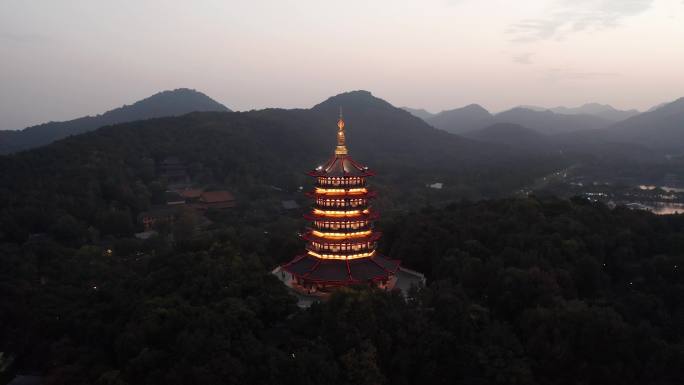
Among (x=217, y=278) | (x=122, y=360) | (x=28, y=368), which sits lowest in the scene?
(x=28, y=368)

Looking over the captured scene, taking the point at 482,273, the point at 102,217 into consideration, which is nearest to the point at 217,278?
the point at 482,273

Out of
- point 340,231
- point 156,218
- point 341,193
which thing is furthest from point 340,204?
point 156,218

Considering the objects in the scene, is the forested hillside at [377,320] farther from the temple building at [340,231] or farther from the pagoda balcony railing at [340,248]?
the pagoda balcony railing at [340,248]

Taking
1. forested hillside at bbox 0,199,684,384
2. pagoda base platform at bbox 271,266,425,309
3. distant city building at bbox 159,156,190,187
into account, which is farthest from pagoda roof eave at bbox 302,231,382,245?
distant city building at bbox 159,156,190,187

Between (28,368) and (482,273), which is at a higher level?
(482,273)

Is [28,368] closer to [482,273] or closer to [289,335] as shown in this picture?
[289,335]

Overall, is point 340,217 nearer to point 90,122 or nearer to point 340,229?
point 340,229
